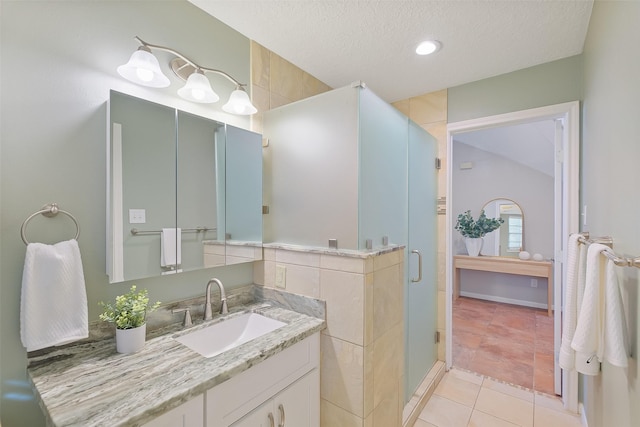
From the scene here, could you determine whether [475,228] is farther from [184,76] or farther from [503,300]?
[184,76]

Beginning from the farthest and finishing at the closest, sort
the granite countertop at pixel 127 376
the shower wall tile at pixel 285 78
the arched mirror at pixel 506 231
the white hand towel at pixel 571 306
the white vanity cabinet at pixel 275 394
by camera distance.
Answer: the arched mirror at pixel 506 231 → the shower wall tile at pixel 285 78 → the white hand towel at pixel 571 306 → the white vanity cabinet at pixel 275 394 → the granite countertop at pixel 127 376

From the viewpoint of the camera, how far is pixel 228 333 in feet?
4.72

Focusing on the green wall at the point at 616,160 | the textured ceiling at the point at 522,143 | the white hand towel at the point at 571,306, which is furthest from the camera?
the textured ceiling at the point at 522,143

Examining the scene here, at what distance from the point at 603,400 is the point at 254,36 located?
2.64 meters

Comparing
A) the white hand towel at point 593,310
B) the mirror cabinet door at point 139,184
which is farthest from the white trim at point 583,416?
the mirror cabinet door at point 139,184

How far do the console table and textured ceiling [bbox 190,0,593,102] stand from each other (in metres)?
2.90

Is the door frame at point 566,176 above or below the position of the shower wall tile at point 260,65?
below

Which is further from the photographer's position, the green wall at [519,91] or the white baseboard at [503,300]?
the white baseboard at [503,300]

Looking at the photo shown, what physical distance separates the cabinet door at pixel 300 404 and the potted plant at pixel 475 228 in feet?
12.4

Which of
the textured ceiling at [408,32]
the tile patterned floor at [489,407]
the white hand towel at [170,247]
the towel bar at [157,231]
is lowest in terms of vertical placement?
the tile patterned floor at [489,407]

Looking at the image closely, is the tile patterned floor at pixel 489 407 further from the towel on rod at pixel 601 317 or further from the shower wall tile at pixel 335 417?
the towel on rod at pixel 601 317

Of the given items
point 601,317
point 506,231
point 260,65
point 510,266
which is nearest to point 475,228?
point 506,231

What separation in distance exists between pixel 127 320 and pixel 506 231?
4.89m

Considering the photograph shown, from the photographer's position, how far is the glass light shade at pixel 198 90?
1366 millimetres
